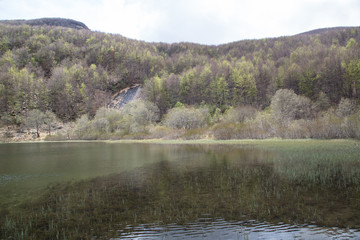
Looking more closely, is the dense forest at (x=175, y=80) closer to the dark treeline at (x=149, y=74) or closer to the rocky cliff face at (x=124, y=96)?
the dark treeline at (x=149, y=74)

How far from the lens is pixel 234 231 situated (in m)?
8.67

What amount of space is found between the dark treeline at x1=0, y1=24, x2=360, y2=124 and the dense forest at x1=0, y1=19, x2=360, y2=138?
1.20 feet

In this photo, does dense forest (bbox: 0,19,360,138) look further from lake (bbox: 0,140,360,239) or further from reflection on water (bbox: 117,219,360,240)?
reflection on water (bbox: 117,219,360,240)

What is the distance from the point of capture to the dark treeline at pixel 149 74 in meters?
86.6

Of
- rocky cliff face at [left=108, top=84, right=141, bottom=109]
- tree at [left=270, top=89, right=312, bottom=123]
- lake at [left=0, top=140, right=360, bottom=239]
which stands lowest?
lake at [left=0, top=140, right=360, bottom=239]

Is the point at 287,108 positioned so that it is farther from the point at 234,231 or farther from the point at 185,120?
the point at 234,231

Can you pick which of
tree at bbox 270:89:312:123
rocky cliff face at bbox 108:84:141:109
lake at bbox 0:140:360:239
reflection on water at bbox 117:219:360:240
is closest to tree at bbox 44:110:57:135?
rocky cliff face at bbox 108:84:141:109

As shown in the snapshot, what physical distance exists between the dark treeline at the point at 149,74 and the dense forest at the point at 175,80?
365 mm

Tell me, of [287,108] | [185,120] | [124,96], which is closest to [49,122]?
[124,96]

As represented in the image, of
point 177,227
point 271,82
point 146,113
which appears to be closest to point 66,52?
point 146,113

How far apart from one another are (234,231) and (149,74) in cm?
13684

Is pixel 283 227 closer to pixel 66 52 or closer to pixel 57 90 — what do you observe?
pixel 57 90

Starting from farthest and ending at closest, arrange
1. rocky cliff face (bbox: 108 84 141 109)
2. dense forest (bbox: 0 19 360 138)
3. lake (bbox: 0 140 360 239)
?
rocky cliff face (bbox: 108 84 141 109) → dense forest (bbox: 0 19 360 138) → lake (bbox: 0 140 360 239)

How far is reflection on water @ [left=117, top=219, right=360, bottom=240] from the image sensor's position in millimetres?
8180
